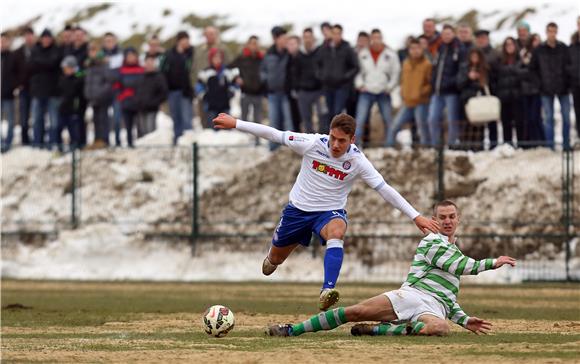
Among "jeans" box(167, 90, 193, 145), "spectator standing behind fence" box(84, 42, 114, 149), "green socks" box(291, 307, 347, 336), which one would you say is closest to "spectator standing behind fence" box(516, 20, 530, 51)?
"jeans" box(167, 90, 193, 145)

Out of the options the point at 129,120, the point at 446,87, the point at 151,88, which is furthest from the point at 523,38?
the point at 129,120

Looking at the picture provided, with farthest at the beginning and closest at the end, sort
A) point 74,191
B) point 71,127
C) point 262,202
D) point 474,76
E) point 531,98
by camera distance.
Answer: point 71,127 → point 74,191 → point 262,202 → point 531,98 → point 474,76

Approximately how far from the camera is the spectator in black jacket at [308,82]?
2992 centimetres

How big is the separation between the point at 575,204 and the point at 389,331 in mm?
15540

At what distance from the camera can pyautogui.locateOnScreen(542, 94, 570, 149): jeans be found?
28677 millimetres

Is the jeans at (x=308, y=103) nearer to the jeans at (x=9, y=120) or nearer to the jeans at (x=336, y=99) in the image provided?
the jeans at (x=336, y=99)

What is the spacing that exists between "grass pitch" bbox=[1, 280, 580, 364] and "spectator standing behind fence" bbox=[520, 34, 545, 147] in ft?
12.8

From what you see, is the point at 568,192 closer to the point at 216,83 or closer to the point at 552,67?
the point at 552,67

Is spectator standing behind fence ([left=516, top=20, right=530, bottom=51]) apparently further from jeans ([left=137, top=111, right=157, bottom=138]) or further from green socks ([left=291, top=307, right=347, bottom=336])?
green socks ([left=291, top=307, right=347, bottom=336])

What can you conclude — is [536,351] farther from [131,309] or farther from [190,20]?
[190,20]

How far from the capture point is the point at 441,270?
14.5 m

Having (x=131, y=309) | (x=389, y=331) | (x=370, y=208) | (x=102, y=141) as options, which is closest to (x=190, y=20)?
(x=102, y=141)

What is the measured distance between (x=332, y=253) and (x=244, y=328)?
4.49ft

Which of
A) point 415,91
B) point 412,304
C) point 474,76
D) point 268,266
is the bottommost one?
point 412,304
